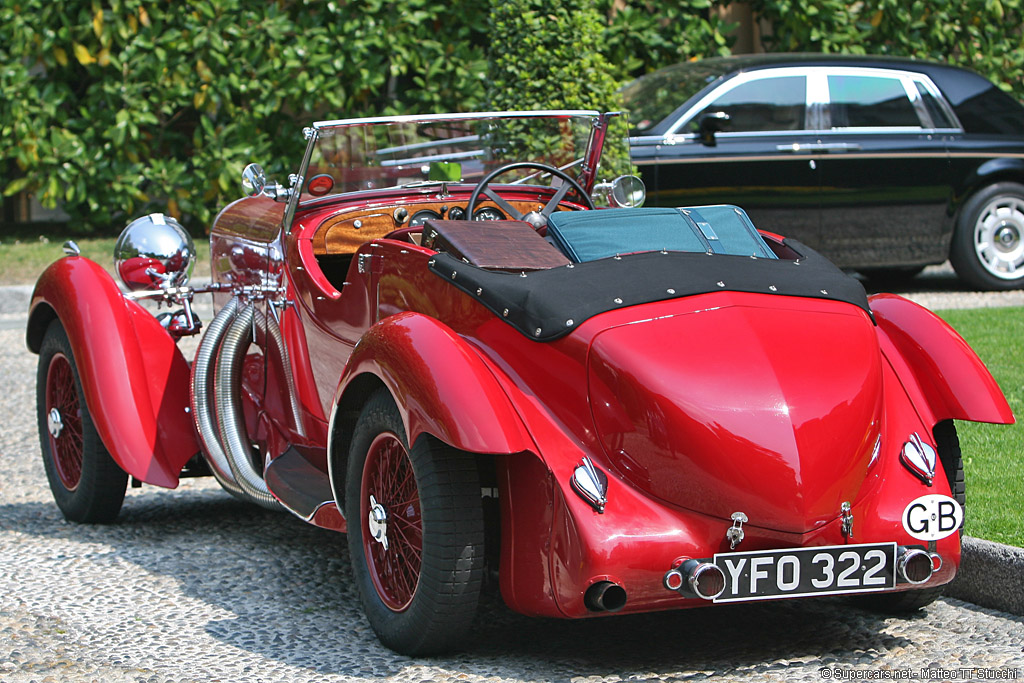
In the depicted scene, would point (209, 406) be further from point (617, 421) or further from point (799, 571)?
point (799, 571)

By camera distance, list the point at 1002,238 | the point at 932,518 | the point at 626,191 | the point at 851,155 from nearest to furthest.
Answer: the point at 932,518 < the point at 626,191 < the point at 851,155 < the point at 1002,238

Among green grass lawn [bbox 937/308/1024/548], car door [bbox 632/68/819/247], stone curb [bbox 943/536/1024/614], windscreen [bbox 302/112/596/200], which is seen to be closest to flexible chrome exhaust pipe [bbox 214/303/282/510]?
windscreen [bbox 302/112/596/200]

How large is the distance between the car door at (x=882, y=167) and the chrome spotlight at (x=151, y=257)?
5763 millimetres

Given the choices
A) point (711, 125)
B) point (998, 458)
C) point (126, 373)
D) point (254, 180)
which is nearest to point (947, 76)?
point (711, 125)

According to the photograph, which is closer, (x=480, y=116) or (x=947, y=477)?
(x=947, y=477)

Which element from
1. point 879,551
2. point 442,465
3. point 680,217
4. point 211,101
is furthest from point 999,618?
point 211,101

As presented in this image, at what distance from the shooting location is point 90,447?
16.1 feet

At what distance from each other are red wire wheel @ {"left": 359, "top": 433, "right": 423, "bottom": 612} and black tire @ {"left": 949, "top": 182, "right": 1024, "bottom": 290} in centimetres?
752

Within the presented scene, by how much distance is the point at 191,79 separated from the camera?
11.6 meters

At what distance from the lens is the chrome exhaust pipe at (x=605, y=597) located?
3.07m

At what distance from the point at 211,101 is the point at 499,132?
7.09m

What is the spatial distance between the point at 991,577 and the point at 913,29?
1006 centimetres

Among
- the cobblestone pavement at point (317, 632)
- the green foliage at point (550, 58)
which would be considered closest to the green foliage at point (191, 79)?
the green foliage at point (550, 58)

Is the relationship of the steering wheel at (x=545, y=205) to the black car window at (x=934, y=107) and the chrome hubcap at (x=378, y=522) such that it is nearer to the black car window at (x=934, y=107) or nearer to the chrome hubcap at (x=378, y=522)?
the chrome hubcap at (x=378, y=522)
